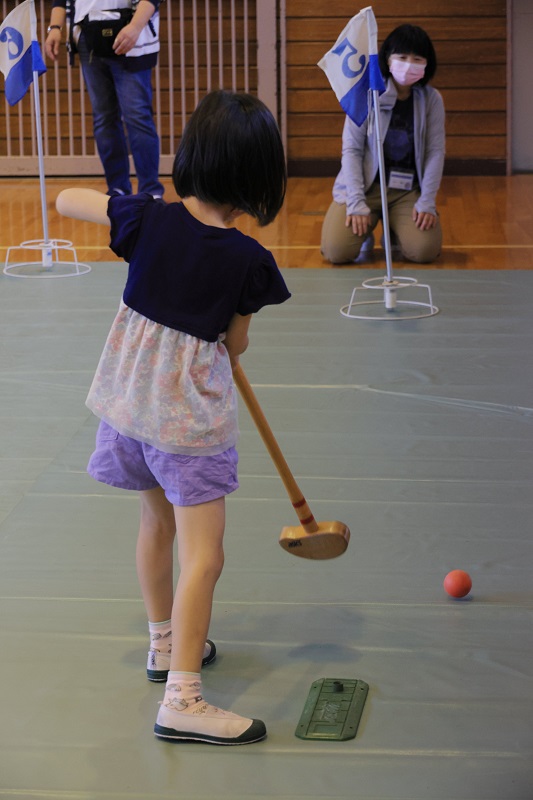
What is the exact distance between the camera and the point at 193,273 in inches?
60.2

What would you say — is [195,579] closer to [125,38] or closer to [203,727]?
[203,727]

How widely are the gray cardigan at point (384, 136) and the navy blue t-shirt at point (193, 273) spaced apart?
308cm

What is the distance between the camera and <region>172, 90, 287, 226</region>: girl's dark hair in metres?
1.48

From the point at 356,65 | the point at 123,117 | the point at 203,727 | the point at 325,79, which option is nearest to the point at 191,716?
the point at 203,727

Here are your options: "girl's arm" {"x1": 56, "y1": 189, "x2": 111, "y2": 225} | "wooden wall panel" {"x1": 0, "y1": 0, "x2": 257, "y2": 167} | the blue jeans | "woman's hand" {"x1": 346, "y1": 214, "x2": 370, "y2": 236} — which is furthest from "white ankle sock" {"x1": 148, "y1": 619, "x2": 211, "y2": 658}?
"wooden wall panel" {"x1": 0, "y1": 0, "x2": 257, "y2": 167}

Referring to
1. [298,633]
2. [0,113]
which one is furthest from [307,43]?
[298,633]

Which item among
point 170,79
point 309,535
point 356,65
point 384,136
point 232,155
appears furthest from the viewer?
point 170,79

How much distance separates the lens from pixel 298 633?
1846mm

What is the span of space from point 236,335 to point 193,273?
11 centimetres

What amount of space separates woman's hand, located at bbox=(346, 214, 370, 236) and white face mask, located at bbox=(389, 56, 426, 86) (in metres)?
0.55

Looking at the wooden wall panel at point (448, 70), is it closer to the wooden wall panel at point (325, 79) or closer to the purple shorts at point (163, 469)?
the wooden wall panel at point (325, 79)

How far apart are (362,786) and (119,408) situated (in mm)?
599

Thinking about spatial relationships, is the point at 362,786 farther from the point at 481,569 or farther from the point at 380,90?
the point at 380,90

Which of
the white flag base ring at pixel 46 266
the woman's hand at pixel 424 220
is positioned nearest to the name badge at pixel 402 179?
the woman's hand at pixel 424 220
